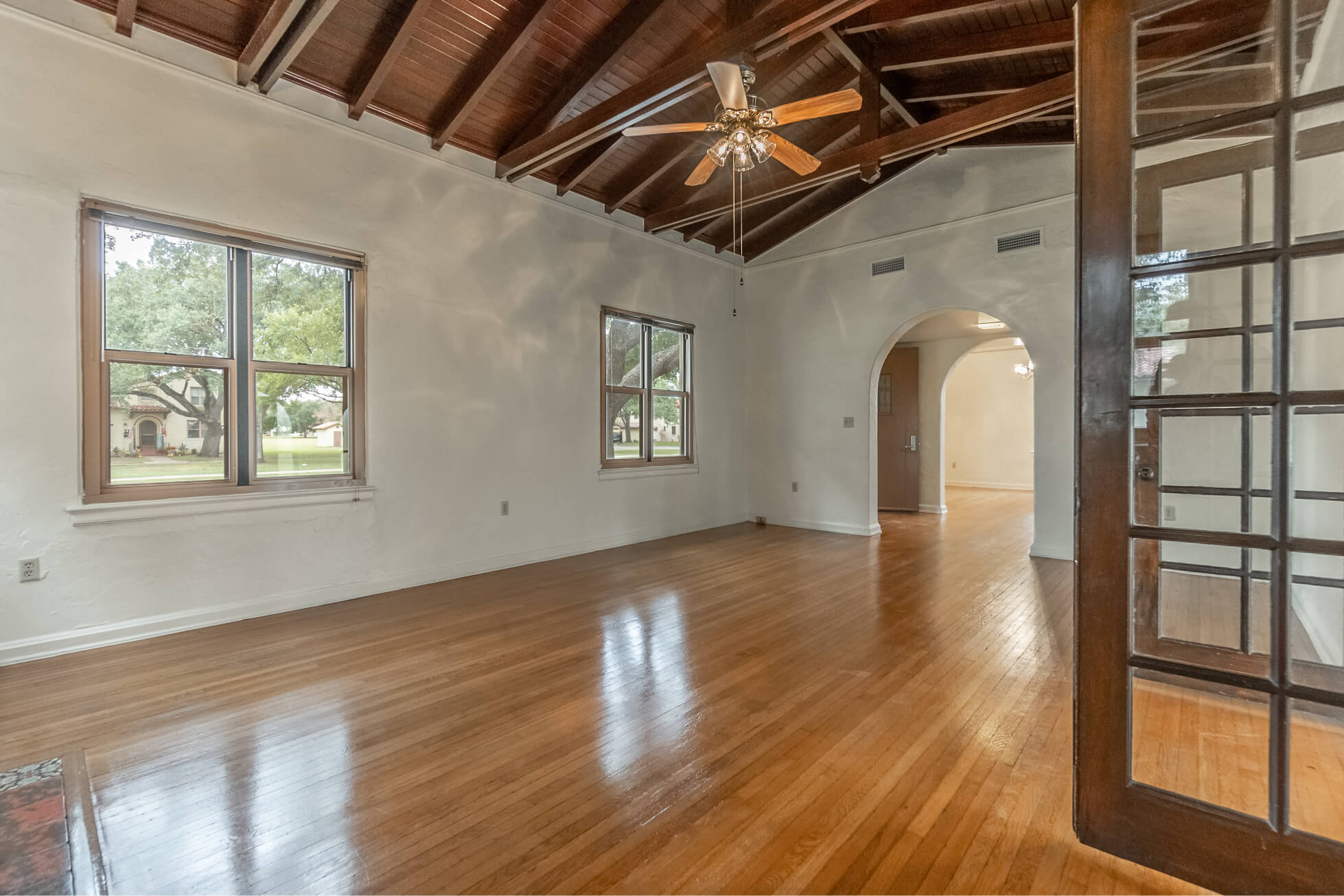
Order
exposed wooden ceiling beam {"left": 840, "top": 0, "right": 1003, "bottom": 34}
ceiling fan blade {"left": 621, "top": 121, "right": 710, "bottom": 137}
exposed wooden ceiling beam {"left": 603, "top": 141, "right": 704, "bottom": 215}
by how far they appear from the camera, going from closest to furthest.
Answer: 1. ceiling fan blade {"left": 621, "top": 121, "right": 710, "bottom": 137}
2. exposed wooden ceiling beam {"left": 840, "top": 0, "right": 1003, "bottom": 34}
3. exposed wooden ceiling beam {"left": 603, "top": 141, "right": 704, "bottom": 215}

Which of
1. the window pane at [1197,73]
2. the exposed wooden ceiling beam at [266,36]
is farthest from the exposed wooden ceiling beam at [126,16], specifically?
the window pane at [1197,73]

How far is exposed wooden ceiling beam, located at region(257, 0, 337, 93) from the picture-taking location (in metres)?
3.23

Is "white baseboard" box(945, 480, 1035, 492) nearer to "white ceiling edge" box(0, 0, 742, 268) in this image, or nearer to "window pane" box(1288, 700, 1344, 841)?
"white ceiling edge" box(0, 0, 742, 268)

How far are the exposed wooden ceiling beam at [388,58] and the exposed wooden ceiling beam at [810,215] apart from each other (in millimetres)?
4314

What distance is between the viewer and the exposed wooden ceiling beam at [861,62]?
14.6ft

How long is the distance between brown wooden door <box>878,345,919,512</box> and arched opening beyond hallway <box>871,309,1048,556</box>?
0.01m

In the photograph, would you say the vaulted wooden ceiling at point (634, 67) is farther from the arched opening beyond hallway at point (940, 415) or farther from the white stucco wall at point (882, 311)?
the arched opening beyond hallway at point (940, 415)

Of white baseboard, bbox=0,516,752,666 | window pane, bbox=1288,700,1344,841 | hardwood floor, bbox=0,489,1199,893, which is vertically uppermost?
window pane, bbox=1288,700,1344,841

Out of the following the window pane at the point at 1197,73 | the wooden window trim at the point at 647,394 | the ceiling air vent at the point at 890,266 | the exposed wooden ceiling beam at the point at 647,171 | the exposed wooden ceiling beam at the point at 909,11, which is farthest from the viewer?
the ceiling air vent at the point at 890,266

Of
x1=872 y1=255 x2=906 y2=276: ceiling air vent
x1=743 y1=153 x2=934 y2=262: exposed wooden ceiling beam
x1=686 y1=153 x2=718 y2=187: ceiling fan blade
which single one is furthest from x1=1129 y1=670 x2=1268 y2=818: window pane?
x1=743 y1=153 x2=934 y2=262: exposed wooden ceiling beam

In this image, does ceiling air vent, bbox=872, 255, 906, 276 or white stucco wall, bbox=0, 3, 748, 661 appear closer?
white stucco wall, bbox=0, 3, 748, 661

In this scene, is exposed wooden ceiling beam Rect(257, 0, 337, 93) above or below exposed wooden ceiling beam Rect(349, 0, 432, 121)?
below

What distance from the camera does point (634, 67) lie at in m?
4.45

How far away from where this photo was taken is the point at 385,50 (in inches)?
152
